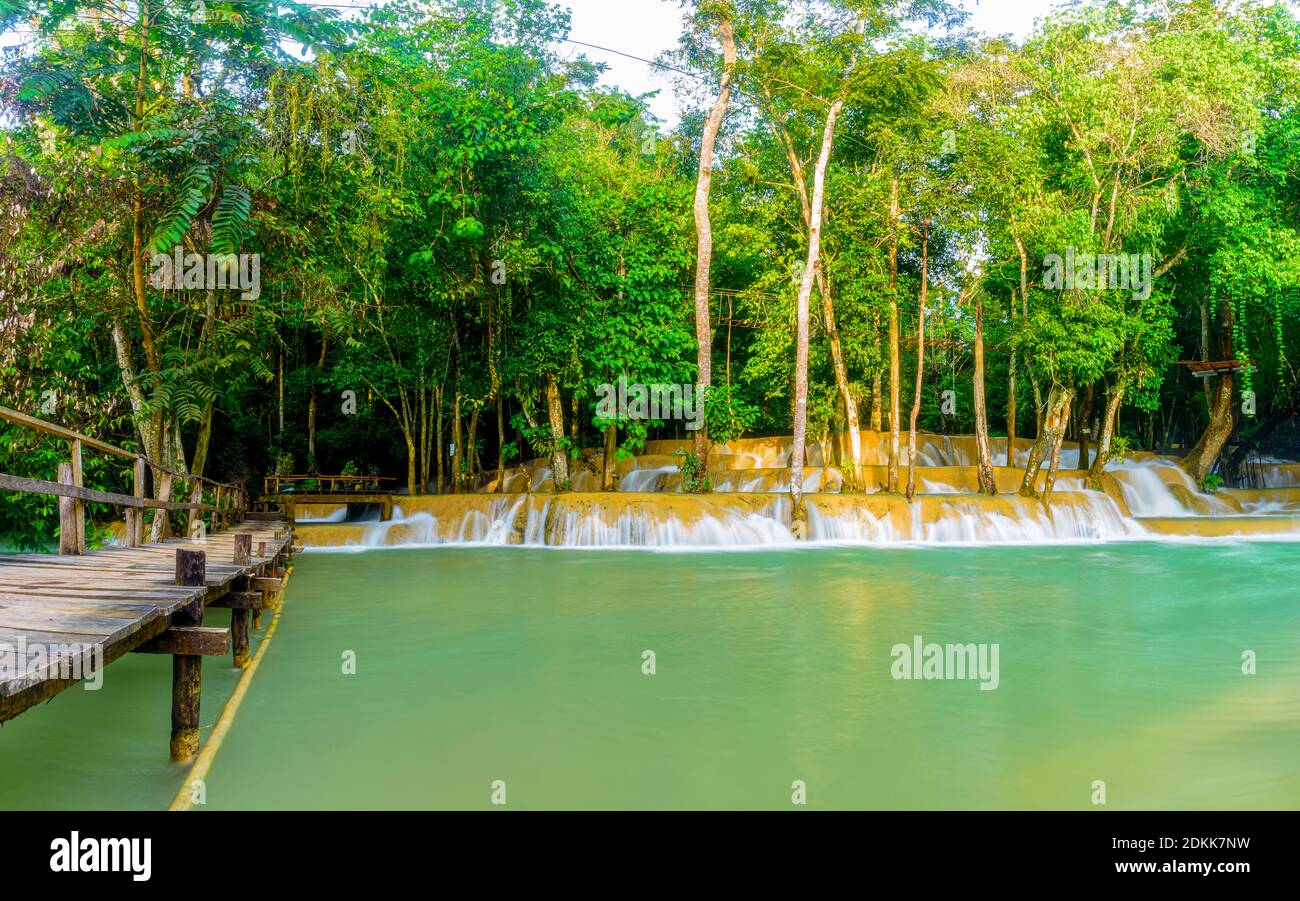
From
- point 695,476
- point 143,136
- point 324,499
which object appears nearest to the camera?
point 143,136

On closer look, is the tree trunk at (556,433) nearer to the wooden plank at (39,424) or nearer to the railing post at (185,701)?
the wooden plank at (39,424)

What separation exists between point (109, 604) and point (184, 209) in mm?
6901

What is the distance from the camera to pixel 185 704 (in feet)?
18.7

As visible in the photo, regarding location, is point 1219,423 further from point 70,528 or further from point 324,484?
point 70,528

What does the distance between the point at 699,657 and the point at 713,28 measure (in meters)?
18.3

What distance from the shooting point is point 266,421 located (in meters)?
32.9

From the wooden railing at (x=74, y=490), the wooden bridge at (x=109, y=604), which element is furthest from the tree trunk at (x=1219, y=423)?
the wooden railing at (x=74, y=490)

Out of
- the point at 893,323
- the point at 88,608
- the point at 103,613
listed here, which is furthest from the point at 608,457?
the point at 103,613

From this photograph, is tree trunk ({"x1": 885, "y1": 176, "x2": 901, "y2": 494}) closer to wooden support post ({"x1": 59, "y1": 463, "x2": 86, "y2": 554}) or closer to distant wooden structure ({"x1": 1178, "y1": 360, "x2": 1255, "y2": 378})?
distant wooden structure ({"x1": 1178, "y1": 360, "x2": 1255, "y2": 378})

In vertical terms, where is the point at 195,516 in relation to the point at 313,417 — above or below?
below

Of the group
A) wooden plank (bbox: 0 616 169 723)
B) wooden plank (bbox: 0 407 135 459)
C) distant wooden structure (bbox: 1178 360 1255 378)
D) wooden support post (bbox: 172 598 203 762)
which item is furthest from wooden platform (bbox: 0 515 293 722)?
distant wooden structure (bbox: 1178 360 1255 378)

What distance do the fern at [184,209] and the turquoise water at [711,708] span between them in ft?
15.1

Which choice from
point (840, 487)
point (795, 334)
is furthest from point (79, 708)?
point (840, 487)

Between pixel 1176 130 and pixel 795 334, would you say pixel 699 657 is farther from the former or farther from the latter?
pixel 1176 130
